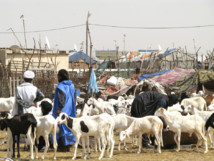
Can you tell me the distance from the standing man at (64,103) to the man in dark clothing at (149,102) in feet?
5.34

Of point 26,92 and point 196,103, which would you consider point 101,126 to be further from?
point 196,103

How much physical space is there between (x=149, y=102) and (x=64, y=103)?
2093mm

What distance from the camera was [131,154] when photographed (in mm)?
8602

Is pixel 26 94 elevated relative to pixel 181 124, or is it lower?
elevated

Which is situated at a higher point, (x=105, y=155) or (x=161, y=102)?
(x=161, y=102)

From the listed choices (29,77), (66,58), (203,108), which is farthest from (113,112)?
(66,58)

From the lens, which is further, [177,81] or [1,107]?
[177,81]

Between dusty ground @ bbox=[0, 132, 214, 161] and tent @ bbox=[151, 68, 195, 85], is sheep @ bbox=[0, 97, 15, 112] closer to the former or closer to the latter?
dusty ground @ bbox=[0, 132, 214, 161]

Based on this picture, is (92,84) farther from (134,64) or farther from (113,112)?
(134,64)

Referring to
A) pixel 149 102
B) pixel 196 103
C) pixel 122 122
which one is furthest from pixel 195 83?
pixel 122 122

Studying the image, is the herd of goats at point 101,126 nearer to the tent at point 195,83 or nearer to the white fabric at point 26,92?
the white fabric at point 26,92

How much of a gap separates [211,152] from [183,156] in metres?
0.91

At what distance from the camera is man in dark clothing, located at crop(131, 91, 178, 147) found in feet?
30.0

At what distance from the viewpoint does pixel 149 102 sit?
9.28m
